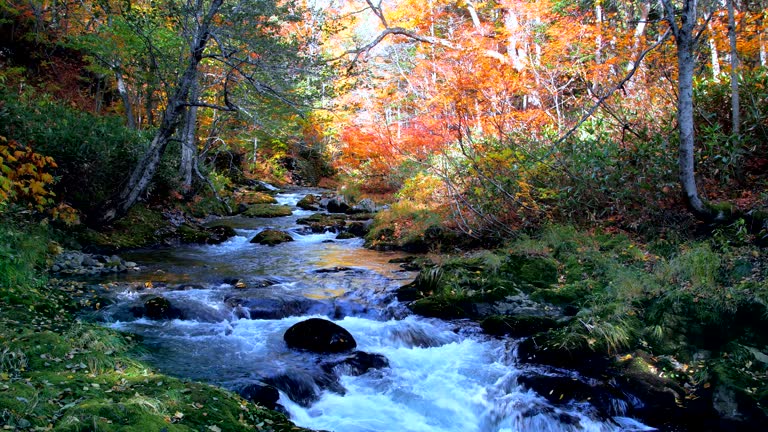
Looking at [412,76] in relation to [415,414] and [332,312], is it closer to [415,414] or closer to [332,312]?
[332,312]

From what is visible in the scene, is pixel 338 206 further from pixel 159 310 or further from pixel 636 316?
pixel 636 316

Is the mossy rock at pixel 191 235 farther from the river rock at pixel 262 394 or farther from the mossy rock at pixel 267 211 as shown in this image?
the river rock at pixel 262 394

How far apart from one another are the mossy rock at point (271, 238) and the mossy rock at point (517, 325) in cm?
819

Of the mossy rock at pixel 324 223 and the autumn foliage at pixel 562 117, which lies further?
the mossy rock at pixel 324 223

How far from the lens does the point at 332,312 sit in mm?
8133

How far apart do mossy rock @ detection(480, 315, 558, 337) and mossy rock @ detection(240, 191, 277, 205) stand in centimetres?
1604

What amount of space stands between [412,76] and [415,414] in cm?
1650

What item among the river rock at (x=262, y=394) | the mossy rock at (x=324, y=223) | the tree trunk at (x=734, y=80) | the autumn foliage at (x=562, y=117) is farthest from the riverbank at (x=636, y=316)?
the mossy rock at (x=324, y=223)

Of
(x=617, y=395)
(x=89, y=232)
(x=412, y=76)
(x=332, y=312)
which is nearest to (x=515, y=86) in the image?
(x=412, y=76)

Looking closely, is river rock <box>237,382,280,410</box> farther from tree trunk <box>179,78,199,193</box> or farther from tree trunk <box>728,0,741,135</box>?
tree trunk <box>179,78,199,193</box>

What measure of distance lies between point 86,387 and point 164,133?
8.31 metres

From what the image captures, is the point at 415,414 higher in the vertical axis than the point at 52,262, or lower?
lower

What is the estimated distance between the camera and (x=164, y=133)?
430 inches

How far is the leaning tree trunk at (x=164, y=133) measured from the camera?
33.7ft
